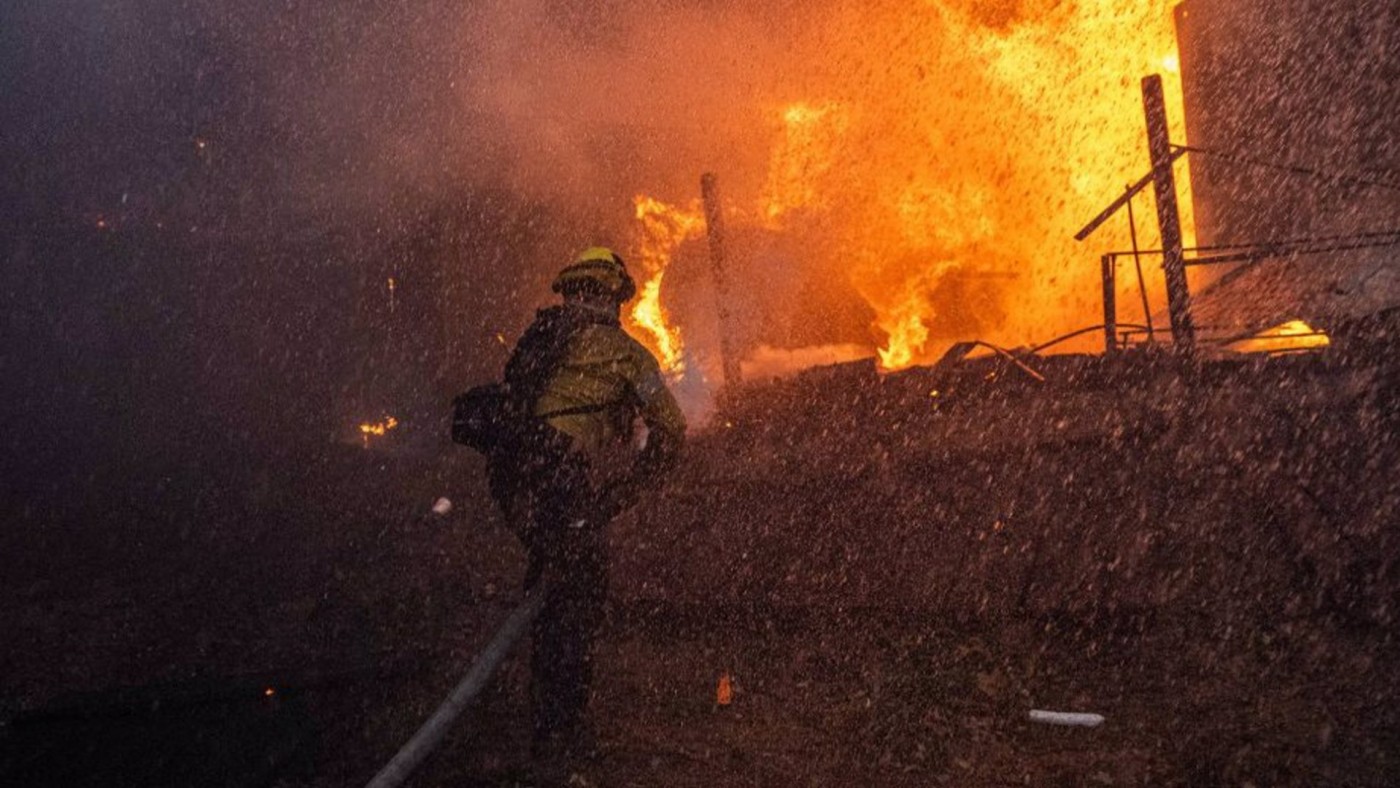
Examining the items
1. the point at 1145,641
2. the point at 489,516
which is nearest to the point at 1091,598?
the point at 1145,641

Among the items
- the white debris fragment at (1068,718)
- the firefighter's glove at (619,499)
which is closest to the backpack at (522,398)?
the firefighter's glove at (619,499)

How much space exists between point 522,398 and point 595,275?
65 cm

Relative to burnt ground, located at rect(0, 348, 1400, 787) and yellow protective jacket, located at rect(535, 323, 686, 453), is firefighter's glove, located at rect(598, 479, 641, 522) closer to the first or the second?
yellow protective jacket, located at rect(535, 323, 686, 453)

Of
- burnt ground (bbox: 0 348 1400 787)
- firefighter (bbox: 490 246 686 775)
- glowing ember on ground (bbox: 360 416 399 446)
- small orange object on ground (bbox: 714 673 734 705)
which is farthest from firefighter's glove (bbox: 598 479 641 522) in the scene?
glowing ember on ground (bbox: 360 416 399 446)

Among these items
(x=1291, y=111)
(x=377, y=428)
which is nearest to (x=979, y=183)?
(x=1291, y=111)

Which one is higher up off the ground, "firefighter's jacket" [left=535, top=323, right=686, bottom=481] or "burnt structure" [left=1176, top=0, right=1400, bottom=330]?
"burnt structure" [left=1176, top=0, right=1400, bottom=330]

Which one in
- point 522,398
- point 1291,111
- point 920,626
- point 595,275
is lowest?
point 920,626

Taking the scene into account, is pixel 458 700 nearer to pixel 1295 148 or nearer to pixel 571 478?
pixel 571 478

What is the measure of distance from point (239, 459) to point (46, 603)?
8.16m

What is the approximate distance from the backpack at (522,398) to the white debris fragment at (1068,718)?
88.8 inches

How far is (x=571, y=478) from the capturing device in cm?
339

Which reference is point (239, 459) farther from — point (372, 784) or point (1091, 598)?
point (1091, 598)

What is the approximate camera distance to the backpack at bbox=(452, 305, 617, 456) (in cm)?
344

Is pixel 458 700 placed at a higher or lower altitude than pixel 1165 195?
lower
